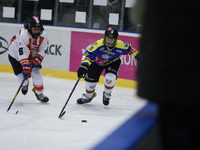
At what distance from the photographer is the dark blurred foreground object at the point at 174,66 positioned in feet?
2.18

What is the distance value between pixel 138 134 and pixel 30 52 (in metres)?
3.30

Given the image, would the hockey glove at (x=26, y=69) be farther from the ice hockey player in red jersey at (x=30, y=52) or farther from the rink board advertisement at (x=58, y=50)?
the rink board advertisement at (x=58, y=50)

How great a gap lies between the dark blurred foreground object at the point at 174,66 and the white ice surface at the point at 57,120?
97 centimetres

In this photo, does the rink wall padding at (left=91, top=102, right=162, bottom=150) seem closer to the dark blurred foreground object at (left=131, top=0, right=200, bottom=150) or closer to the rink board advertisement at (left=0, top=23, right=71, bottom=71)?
the dark blurred foreground object at (left=131, top=0, right=200, bottom=150)

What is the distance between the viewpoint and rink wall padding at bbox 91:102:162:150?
620mm

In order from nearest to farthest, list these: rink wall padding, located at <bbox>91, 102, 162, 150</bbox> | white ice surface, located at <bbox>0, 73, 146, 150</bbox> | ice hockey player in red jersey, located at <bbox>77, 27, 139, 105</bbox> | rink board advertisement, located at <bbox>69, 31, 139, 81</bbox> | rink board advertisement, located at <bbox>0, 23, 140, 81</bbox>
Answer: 1. rink wall padding, located at <bbox>91, 102, 162, 150</bbox>
2. white ice surface, located at <bbox>0, 73, 146, 150</bbox>
3. ice hockey player in red jersey, located at <bbox>77, 27, 139, 105</bbox>
4. rink board advertisement, located at <bbox>69, 31, 139, 81</bbox>
5. rink board advertisement, located at <bbox>0, 23, 140, 81</bbox>

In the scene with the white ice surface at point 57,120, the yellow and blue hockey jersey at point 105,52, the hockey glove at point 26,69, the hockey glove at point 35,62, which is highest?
the yellow and blue hockey jersey at point 105,52

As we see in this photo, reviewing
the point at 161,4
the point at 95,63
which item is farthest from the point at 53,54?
the point at 161,4

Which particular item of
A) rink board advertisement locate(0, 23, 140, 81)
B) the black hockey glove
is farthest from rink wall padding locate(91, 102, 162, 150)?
rink board advertisement locate(0, 23, 140, 81)

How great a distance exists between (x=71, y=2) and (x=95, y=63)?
2673mm

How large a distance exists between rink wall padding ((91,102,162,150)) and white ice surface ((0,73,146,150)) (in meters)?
0.93

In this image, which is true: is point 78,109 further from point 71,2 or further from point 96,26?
point 71,2

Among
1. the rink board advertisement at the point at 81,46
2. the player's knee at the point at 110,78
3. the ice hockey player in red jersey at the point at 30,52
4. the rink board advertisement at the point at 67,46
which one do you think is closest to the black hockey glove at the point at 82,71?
the player's knee at the point at 110,78

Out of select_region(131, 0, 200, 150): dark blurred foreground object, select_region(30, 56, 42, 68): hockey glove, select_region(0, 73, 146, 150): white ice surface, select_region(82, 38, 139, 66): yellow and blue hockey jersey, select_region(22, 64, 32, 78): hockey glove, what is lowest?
select_region(0, 73, 146, 150): white ice surface
